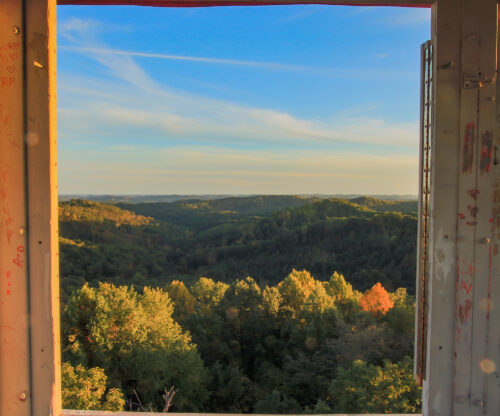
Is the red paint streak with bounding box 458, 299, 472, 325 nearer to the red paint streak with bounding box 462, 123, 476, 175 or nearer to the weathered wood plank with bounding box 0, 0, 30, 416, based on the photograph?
the red paint streak with bounding box 462, 123, 476, 175

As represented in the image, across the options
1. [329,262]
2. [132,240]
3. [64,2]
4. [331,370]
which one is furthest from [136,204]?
[64,2]

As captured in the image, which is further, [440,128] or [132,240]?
[132,240]

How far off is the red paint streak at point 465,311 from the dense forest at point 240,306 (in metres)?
9.66

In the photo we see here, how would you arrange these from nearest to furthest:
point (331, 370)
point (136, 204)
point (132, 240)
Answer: point (331, 370) → point (132, 240) → point (136, 204)

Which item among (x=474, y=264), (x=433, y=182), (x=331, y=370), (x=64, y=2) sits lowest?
(x=331, y=370)

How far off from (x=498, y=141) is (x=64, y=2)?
7.58ft

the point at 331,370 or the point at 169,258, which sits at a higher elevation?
the point at 169,258

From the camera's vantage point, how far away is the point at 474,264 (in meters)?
1.90

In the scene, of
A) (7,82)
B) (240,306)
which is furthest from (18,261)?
(240,306)

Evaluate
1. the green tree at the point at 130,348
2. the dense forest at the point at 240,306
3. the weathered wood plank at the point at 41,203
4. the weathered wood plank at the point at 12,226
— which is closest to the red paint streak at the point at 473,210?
the weathered wood plank at the point at 41,203

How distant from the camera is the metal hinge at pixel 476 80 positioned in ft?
6.08

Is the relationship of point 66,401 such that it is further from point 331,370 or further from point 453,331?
point 453,331

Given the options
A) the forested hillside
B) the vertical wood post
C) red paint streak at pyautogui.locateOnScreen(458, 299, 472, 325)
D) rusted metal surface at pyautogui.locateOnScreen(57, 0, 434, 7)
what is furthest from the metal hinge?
the forested hillside

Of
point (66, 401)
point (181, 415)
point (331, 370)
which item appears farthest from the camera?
point (331, 370)
